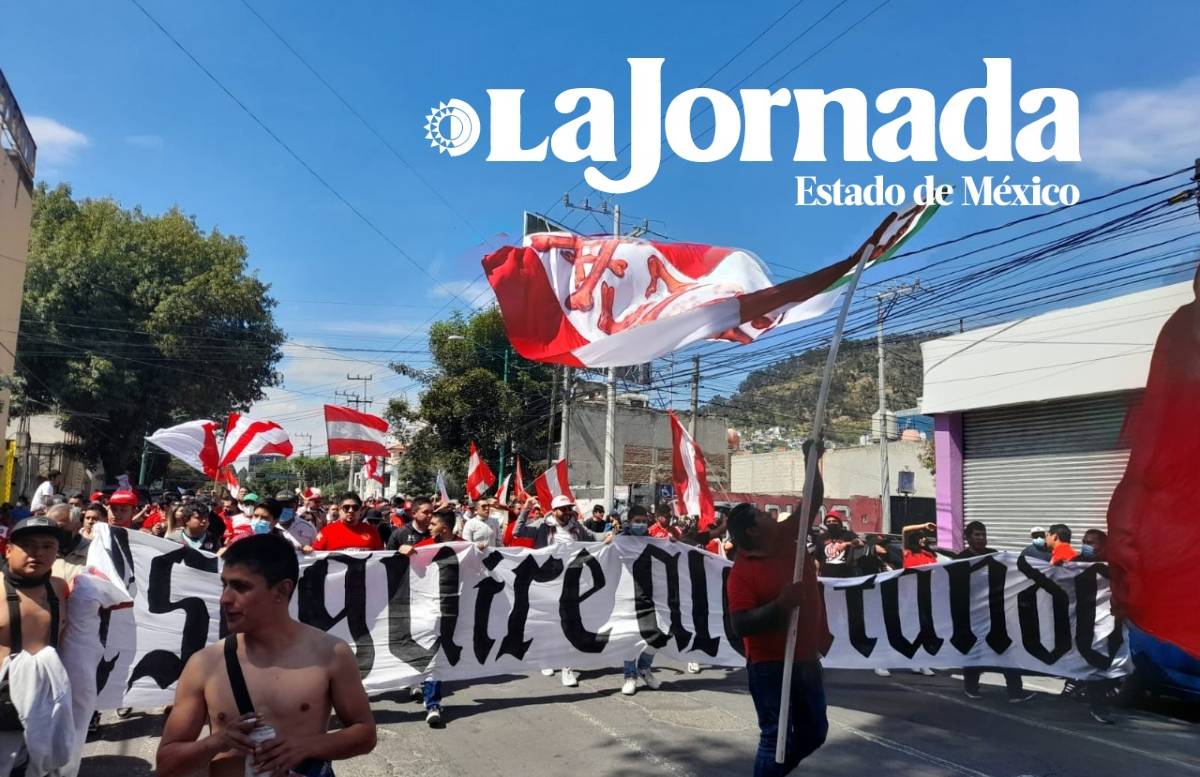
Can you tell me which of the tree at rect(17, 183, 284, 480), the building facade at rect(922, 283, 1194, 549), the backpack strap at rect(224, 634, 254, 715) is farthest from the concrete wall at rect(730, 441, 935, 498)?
the backpack strap at rect(224, 634, 254, 715)

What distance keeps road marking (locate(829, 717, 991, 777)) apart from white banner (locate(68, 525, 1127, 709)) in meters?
0.70

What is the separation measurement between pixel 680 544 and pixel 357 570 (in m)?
2.98

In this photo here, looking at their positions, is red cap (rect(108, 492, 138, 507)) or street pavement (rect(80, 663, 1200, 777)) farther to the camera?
red cap (rect(108, 492, 138, 507))

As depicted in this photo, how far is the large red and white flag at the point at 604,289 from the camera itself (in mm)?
6004

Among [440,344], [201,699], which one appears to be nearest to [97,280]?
[440,344]

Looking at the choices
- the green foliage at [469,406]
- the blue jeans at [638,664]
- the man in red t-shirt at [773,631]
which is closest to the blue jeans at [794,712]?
the man in red t-shirt at [773,631]

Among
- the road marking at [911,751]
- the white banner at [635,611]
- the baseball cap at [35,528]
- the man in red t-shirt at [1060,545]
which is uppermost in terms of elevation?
the baseball cap at [35,528]

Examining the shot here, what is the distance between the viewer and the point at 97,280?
33375mm

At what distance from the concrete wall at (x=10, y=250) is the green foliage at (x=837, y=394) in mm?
29751

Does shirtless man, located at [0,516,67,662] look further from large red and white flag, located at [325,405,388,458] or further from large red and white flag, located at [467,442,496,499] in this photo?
large red and white flag, located at [467,442,496,499]

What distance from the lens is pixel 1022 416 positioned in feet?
50.9

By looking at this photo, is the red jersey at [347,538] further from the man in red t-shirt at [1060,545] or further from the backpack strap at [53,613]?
the man in red t-shirt at [1060,545]

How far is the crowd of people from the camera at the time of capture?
8.11ft

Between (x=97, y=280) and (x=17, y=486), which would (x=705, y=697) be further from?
(x=97, y=280)
